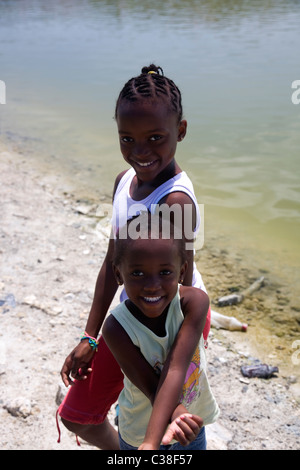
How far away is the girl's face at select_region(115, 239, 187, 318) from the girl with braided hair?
0.20m

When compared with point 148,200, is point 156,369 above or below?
below

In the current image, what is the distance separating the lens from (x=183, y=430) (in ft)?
4.90

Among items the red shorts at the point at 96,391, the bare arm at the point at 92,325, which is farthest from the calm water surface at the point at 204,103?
the red shorts at the point at 96,391

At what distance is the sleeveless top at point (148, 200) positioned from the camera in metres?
1.96

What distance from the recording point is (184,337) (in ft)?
5.63

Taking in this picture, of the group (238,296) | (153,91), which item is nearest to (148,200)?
(153,91)

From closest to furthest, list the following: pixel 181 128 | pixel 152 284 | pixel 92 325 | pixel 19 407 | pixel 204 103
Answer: pixel 152 284, pixel 181 128, pixel 92 325, pixel 19 407, pixel 204 103

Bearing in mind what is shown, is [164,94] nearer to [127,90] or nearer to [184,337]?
[127,90]

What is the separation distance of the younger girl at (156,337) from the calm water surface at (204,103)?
8.52 ft

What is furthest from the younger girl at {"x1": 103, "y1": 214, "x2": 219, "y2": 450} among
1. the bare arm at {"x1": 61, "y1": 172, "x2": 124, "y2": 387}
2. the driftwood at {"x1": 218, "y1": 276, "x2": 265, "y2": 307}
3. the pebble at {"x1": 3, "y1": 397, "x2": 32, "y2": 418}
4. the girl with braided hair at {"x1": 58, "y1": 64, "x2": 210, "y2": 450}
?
the driftwood at {"x1": 218, "y1": 276, "x2": 265, "y2": 307}

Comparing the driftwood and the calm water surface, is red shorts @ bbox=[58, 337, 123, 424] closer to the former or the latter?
the driftwood

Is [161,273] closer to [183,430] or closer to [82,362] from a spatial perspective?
[183,430]

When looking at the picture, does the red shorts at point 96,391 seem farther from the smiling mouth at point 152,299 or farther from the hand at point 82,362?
the smiling mouth at point 152,299

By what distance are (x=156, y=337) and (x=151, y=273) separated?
9.0 inches
